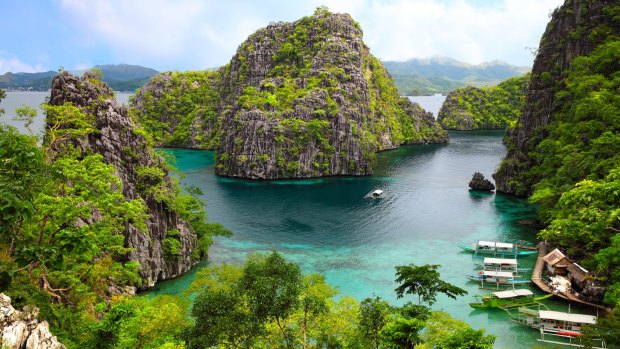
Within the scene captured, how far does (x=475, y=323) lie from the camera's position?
4075 centimetres

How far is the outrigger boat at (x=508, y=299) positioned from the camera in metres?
43.4

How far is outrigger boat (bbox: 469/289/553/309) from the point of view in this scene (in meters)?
43.4

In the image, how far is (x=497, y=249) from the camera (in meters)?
58.7

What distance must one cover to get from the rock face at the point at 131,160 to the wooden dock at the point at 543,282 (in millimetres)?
41675

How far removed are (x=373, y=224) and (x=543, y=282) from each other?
2869 cm

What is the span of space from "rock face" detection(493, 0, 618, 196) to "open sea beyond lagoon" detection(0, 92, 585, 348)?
5.66 metres

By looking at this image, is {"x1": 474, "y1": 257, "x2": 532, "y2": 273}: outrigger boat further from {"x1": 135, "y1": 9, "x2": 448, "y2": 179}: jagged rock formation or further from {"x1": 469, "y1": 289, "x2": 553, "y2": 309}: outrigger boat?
{"x1": 135, "y1": 9, "x2": 448, "y2": 179}: jagged rock formation

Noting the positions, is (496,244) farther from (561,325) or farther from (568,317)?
(568,317)

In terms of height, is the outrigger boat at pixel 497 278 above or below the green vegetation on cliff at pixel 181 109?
below


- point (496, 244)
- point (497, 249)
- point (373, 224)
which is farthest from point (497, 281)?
point (373, 224)

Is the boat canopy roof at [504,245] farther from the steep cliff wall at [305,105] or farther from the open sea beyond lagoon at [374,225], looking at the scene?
the steep cliff wall at [305,105]

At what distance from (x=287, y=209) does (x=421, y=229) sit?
25.6m

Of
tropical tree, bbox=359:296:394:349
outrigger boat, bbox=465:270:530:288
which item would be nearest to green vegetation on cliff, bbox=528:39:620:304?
outrigger boat, bbox=465:270:530:288

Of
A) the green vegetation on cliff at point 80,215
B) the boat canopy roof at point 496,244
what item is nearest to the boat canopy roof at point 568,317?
the boat canopy roof at point 496,244
